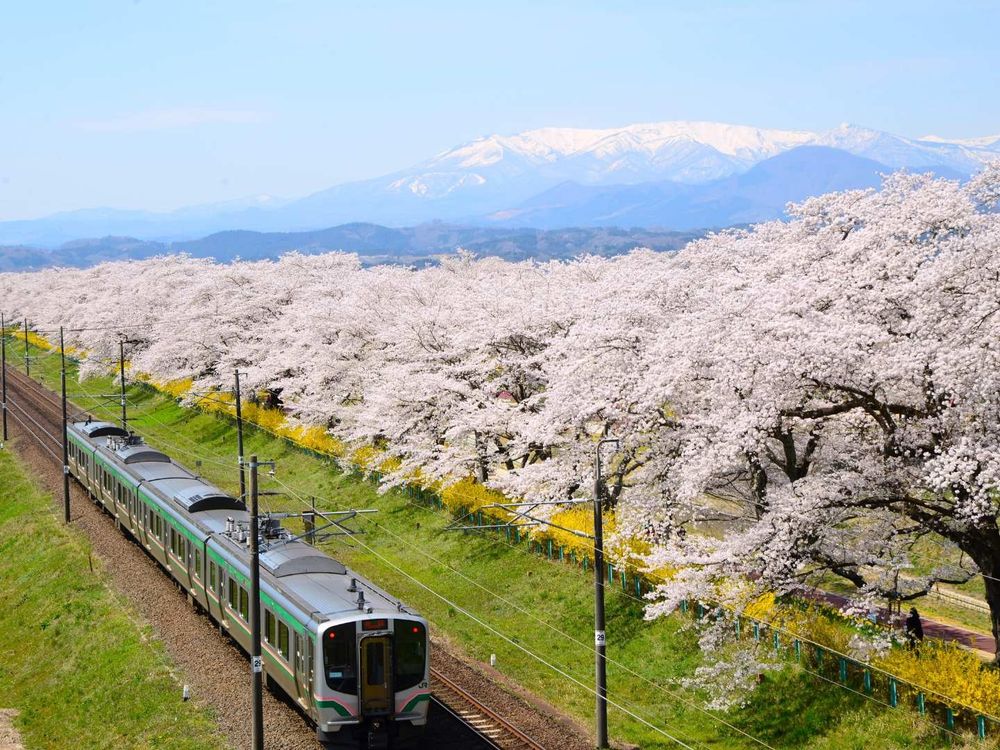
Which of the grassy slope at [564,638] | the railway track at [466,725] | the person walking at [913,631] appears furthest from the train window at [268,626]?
the person walking at [913,631]

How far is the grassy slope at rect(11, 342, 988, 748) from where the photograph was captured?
62.6ft

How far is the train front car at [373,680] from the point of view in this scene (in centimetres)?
1725

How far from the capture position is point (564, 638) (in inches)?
996

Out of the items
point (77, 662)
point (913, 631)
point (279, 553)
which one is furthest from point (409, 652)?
point (77, 662)

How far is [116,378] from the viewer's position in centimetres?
7400

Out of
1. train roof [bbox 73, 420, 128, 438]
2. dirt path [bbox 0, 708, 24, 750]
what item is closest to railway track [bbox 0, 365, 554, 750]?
dirt path [bbox 0, 708, 24, 750]

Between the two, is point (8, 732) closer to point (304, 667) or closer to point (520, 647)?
point (304, 667)

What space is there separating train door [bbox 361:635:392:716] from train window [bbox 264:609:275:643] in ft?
10.2

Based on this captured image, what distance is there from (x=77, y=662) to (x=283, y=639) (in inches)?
378

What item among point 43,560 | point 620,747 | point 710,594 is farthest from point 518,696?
point 43,560

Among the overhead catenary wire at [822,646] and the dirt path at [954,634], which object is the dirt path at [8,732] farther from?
the dirt path at [954,634]

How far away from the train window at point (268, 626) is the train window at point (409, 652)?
336 centimetres

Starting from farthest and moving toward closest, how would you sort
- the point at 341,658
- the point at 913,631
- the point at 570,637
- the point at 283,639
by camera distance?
the point at 570,637
the point at 913,631
the point at 283,639
the point at 341,658

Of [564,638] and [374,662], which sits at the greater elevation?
[374,662]
